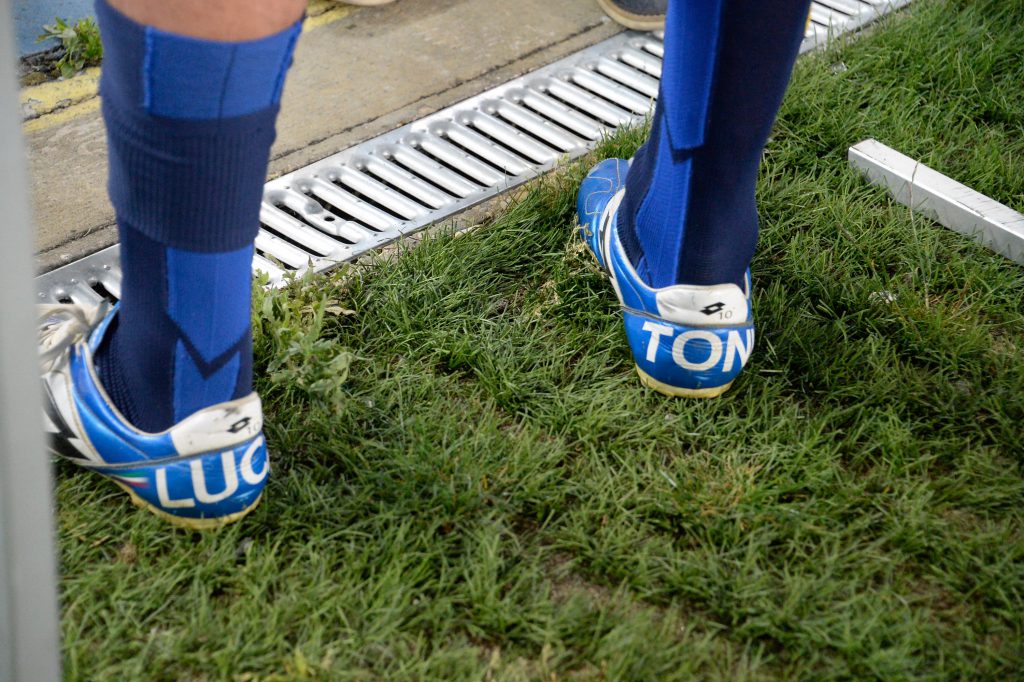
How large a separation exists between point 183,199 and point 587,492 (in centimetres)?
74

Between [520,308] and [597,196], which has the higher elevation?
[597,196]

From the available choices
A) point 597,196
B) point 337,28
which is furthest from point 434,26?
point 597,196

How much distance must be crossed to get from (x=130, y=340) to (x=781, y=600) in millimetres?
997

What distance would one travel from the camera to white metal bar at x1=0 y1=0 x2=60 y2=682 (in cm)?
88

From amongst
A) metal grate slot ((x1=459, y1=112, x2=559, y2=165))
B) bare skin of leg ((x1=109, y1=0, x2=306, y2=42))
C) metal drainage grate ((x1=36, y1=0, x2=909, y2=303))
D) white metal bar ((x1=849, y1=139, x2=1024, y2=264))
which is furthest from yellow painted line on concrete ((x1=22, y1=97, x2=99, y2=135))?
white metal bar ((x1=849, y1=139, x2=1024, y2=264))

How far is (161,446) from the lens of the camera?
1.42 m

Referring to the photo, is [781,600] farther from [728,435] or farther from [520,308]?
[520,308]

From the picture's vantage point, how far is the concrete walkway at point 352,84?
6.81 feet

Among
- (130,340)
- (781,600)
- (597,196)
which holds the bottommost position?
(781,600)

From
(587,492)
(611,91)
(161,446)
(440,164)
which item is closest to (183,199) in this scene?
(161,446)

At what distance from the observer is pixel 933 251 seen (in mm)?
2008

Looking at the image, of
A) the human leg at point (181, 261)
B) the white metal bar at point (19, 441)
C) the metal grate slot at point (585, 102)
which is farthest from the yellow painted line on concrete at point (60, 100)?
the white metal bar at point (19, 441)

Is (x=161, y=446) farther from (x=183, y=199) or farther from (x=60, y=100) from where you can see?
(x=60, y=100)

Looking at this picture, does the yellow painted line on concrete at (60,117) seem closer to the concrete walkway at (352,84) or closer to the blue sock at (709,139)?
the concrete walkway at (352,84)
